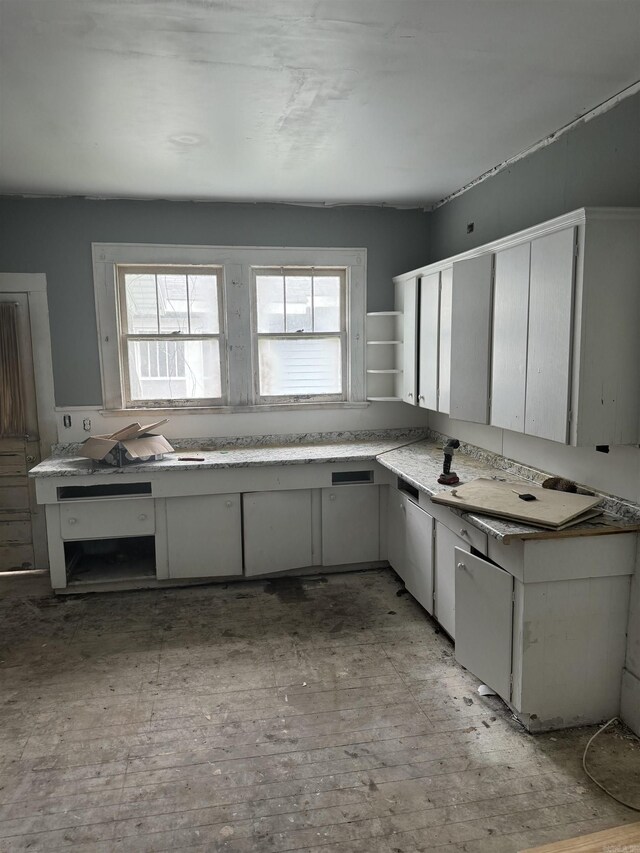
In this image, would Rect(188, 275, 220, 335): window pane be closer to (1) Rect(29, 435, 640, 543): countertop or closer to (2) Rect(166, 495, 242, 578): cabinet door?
(1) Rect(29, 435, 640, 543): countertop

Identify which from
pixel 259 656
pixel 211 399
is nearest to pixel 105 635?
pixel 259 656

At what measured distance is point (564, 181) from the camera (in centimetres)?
294

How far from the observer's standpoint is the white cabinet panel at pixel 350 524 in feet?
13.9

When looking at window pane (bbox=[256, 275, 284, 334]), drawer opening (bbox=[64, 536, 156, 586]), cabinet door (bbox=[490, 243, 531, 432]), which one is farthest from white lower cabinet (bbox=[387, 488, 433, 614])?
→ drawer opening (bbox=[64, 536, 156, 586])

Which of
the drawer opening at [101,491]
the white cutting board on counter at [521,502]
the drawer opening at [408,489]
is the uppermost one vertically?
the white cutting board on counter at [521,502]

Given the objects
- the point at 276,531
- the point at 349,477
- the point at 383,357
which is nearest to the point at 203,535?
the point at 276,531

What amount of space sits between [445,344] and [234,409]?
177 cm

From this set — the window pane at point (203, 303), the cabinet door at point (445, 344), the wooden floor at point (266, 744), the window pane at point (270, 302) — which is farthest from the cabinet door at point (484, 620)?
the window pane at point (203, 303)

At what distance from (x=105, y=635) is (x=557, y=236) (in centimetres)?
333

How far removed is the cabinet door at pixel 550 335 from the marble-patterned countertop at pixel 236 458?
1.61 meters

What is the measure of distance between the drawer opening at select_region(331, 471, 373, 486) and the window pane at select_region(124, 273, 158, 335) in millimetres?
1844

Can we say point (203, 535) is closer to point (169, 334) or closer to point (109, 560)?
point (109, 560)

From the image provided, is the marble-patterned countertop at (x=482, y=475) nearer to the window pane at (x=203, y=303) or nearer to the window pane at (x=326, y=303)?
the window pane at (x=326, y=303)

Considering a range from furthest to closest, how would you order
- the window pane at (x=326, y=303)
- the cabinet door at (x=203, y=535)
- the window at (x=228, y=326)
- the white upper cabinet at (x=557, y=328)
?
1. the window pane at (x=326, y=303)
2. the window at (x=228, y=326)
3. the cabinet door at (x=203, y=535)
4. the white upper cabinet at (x=557, y=328)
